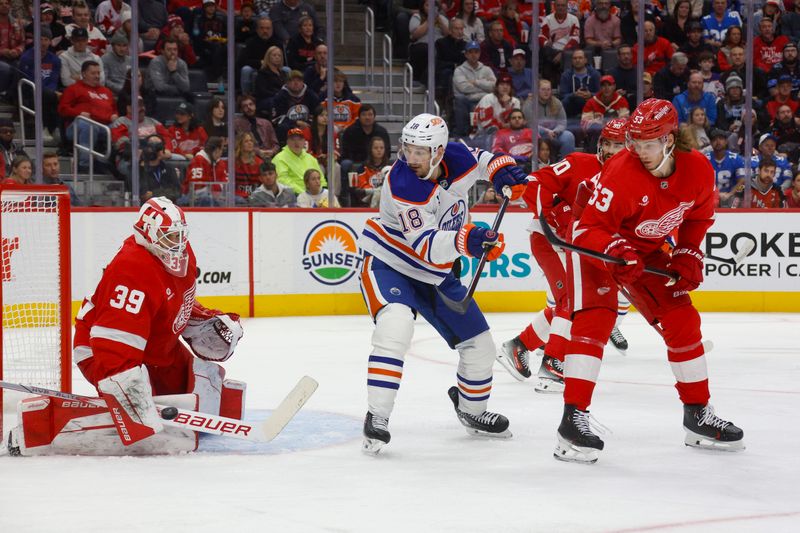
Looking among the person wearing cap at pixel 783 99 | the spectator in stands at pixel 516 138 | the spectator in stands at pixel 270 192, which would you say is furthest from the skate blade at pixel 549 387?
the person wearing cap at pixel 783 99

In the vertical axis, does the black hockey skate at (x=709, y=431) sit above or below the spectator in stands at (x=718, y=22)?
below

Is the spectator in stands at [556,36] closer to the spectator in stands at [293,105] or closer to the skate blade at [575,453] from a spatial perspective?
the spectator in stands at [293,105]

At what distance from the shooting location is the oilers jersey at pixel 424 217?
12.3ft

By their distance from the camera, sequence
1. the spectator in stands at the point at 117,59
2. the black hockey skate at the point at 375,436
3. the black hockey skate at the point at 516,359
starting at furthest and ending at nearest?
1. the spectator in stands at the point at 117,59
2. the black hockey skate at the point at 516,359
3. the black hockey skate at the point at 375,436

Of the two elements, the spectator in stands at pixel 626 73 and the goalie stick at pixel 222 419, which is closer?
the goalie stick at pixel 222 419

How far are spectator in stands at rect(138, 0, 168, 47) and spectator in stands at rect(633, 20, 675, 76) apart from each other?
150 inches

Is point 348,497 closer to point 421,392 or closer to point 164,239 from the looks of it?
point 164,239

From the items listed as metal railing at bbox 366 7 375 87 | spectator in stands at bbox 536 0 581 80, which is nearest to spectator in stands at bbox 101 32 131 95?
metal railing at bbox 366 7 375 87

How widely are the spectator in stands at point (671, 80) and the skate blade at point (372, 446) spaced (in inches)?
237

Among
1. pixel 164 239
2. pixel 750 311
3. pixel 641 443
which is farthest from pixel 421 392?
pixel 750 311

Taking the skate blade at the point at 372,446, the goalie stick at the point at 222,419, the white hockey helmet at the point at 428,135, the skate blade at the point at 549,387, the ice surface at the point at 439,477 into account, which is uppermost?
the white hockey helmet at the point at 428,135

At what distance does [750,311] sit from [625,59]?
90.3 inches

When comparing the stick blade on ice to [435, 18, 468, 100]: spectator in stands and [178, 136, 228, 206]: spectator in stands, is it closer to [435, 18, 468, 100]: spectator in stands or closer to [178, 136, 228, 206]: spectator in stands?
[178, 136, 228, 206]: spectator in stands

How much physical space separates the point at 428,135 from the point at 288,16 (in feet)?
17.3
